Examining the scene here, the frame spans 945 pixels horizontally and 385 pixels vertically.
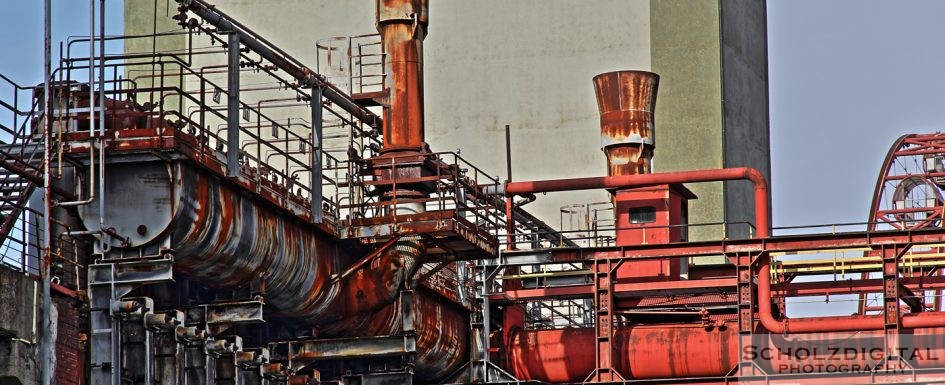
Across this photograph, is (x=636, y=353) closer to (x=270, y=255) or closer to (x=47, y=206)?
(x=270, y=255)

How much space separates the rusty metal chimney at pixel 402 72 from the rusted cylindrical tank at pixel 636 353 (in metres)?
5.31

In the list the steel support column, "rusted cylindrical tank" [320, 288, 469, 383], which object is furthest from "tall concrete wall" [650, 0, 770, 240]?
"rusted cylindrical tank" [320, 288, 469, 383]

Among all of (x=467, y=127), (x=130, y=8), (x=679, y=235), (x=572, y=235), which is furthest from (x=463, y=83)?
(x=679, y=235)

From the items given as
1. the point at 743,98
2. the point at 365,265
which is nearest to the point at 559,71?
the point at 743,98

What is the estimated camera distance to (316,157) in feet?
106

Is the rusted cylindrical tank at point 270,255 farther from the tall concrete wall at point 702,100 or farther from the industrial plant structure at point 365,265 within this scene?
the tall concrete wall at point 702,100

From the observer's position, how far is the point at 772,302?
39.0 meters

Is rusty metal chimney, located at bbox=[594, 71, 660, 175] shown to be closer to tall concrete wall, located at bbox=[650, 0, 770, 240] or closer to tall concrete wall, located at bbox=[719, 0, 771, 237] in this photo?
tall concrete wall, located at bbox=[650, 0, 770, 240]

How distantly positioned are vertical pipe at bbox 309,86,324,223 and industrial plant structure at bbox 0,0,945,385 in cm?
5

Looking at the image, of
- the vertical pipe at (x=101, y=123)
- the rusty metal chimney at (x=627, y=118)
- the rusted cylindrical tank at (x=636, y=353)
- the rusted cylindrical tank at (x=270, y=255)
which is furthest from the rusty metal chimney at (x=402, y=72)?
the vertical pipe at (x=101, y=123)

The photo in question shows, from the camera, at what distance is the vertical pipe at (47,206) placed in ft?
80.8

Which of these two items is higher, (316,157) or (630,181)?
(316,157)

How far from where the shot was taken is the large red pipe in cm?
3584

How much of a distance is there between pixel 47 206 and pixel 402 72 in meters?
11.3
